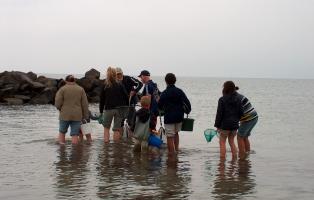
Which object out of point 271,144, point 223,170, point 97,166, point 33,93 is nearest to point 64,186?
point 97,166

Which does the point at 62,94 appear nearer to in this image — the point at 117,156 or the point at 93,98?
the point at 117,156

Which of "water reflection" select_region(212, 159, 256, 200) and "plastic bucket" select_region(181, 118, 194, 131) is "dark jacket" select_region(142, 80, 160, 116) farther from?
"water reflection" select_region(212, 159, 256, 200)

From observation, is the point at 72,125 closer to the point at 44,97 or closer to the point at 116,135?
the point at 116,135

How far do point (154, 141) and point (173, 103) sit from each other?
0.99 m

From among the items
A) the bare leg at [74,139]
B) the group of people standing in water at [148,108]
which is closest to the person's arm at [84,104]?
the group of people standing in water at [148,108]

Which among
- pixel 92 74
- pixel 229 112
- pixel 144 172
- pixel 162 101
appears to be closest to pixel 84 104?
pixel 162 101

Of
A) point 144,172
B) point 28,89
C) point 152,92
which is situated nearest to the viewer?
point 144,172

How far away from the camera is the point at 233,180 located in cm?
862

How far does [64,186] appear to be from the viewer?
313 inches

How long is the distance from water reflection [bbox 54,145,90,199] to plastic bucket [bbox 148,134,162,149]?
4.52 feet

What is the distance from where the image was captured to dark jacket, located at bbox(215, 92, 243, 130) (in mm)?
10359

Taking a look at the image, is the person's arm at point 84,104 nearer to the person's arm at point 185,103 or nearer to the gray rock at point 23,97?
the person's arm at point 185,103

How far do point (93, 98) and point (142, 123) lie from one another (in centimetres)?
2913

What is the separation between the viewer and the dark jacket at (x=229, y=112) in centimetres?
1036
